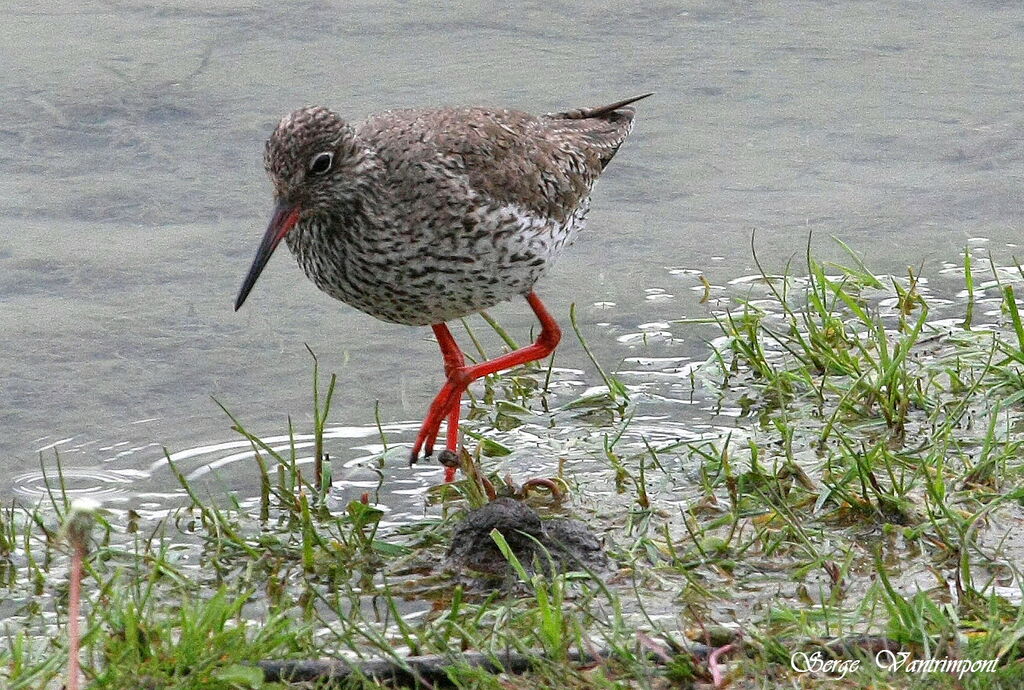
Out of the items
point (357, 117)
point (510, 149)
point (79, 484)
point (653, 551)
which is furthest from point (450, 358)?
point (357, 117)

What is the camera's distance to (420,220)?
5430mm

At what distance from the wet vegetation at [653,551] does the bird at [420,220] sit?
52 centimetres

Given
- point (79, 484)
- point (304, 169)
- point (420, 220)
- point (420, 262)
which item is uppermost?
point (304, 169)

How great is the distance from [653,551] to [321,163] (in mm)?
1785

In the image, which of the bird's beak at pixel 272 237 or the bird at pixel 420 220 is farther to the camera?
the bird at pixel 420 220

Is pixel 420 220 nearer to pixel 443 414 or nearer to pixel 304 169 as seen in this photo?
pixel 304 169

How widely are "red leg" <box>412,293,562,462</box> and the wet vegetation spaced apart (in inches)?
5.8

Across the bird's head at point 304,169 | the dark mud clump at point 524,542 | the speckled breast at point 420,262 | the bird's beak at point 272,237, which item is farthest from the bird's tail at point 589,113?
the dark mud clump at point 524,542

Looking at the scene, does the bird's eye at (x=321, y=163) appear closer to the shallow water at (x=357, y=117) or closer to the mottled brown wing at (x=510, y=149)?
the mottled brown wing at (x=510, y=149)

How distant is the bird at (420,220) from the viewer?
5.31 m

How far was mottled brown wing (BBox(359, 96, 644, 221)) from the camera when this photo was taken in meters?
5.69

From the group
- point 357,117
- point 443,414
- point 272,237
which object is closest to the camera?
point 272,237

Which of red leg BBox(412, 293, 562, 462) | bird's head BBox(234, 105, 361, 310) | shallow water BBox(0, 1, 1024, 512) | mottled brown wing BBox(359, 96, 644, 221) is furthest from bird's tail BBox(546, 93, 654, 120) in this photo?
bird's head BBox(234, 105, 361, 310)

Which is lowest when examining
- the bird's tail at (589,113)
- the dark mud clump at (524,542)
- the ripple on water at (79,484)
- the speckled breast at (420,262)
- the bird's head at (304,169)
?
the ripple on water at (79,484)
